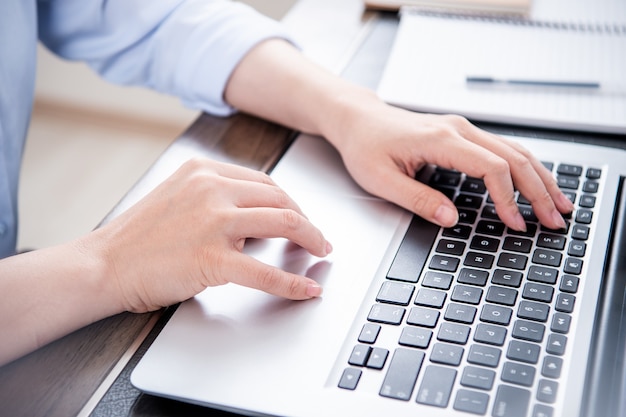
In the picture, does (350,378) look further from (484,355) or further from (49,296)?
(49,296)

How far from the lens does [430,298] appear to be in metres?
0.54

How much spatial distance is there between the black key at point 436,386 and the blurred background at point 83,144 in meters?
1.41

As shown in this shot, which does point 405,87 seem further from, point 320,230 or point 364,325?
point 364,325

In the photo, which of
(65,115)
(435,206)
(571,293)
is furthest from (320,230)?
(65,115)

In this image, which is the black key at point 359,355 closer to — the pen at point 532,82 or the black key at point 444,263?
the black key at point 444,263

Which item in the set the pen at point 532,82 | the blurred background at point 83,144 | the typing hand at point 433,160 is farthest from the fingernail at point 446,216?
the blurred background at point 83,144

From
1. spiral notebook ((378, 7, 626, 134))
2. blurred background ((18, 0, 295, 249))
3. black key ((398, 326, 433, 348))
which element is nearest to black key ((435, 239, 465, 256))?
black key ((398, 326, 433, 348))

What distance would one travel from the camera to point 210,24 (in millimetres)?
807

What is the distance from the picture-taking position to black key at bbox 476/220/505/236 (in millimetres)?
611

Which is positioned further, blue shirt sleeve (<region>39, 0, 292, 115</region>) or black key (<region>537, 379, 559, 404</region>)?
blue shirt sleeve (<region>39, 0, 292, 115</region>)

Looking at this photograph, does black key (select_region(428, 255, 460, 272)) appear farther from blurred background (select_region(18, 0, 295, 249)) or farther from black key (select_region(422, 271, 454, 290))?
blurred background (select_region(18, 0, 295, 249))

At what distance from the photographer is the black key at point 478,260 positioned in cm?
57

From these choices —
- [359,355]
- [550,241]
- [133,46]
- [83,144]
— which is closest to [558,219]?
[550,241]

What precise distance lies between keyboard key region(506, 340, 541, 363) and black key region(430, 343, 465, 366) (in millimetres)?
33
